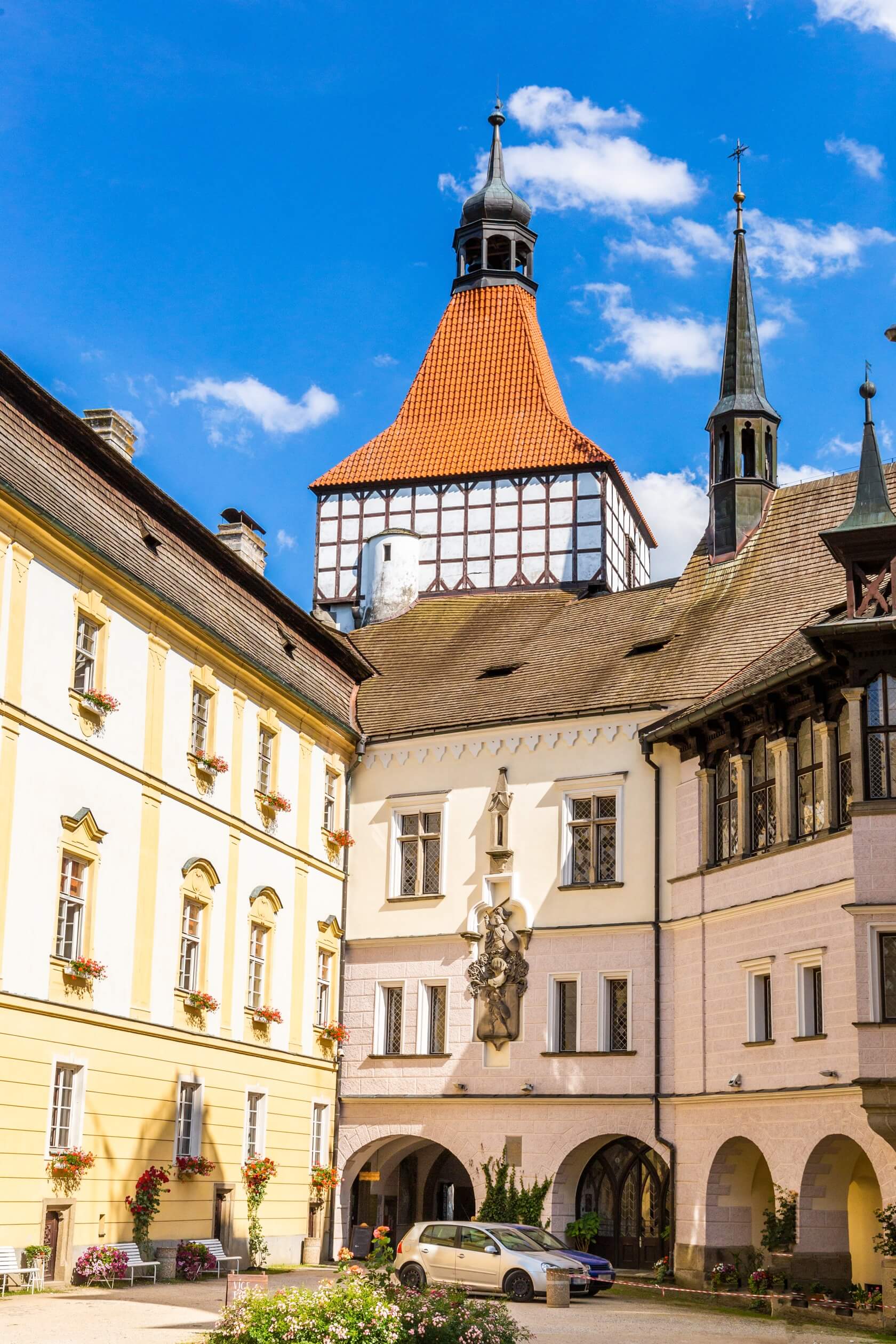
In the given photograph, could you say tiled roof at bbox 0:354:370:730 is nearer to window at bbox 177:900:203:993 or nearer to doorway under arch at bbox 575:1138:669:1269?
window at bbox 177:900:203:993

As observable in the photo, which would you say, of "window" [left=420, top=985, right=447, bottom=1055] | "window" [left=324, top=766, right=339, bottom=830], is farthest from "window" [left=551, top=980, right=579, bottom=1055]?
"window" [left=324, top=766, right=339, bottom=830]

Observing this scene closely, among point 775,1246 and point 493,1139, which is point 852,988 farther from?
point 493,1139

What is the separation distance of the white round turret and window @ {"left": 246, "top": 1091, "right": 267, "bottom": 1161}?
656 inches

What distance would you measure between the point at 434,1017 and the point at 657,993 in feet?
16.9

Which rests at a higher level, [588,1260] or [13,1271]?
[13,1271]

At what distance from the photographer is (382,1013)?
34.5 metres

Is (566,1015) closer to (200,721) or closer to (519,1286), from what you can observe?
(519,1286)

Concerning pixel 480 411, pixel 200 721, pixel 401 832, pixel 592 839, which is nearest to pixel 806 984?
pixel 592 839

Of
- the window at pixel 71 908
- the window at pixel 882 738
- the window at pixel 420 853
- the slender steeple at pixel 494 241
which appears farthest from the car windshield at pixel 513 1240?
the slender steeple at pixel 494 241

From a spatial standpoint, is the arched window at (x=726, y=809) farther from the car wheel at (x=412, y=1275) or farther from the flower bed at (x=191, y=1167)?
the flower bed at (x=191, y=1167)

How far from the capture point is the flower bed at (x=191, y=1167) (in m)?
27.3

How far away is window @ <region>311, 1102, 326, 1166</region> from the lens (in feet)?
109

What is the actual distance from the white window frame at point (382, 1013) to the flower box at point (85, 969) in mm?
9835

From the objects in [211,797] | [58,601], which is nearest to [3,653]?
[58,601]
